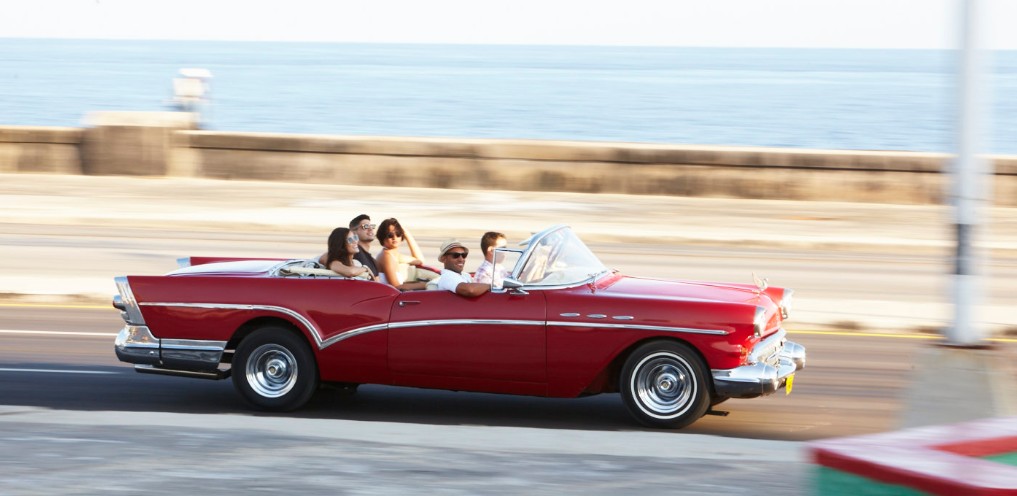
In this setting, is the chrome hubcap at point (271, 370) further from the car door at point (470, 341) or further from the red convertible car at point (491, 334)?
A: the car door at point (470, 341)

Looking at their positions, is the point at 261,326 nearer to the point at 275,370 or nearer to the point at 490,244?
the point at 275,370

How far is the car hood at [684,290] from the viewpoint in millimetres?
8547

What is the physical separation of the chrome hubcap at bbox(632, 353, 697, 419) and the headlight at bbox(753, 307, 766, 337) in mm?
525

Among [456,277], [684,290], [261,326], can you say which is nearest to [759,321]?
[684,290]

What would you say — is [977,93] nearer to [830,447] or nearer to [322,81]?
[830,447]

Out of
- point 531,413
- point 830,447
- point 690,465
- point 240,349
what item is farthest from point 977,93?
point 240,349

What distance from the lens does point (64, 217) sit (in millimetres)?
22453

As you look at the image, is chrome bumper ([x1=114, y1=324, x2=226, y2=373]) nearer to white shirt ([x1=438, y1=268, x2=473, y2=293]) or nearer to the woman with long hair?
the woman with long hair

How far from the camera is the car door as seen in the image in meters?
8.48

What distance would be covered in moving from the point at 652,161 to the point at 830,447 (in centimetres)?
2288

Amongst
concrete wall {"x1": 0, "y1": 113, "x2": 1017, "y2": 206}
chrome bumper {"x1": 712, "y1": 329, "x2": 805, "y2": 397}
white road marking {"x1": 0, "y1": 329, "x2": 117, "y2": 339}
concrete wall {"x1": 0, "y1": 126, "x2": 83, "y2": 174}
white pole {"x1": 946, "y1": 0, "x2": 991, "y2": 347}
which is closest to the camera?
white pole {"x1": 946, "y1": 0, "x2": 991, "y2": 347}

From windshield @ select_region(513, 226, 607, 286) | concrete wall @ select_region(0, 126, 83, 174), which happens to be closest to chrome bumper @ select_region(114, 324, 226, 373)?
windshield @ select_region(513, 226, 607, 286)

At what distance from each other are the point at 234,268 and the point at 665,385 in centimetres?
316

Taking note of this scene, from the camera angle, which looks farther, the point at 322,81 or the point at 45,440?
the point at 322,81
